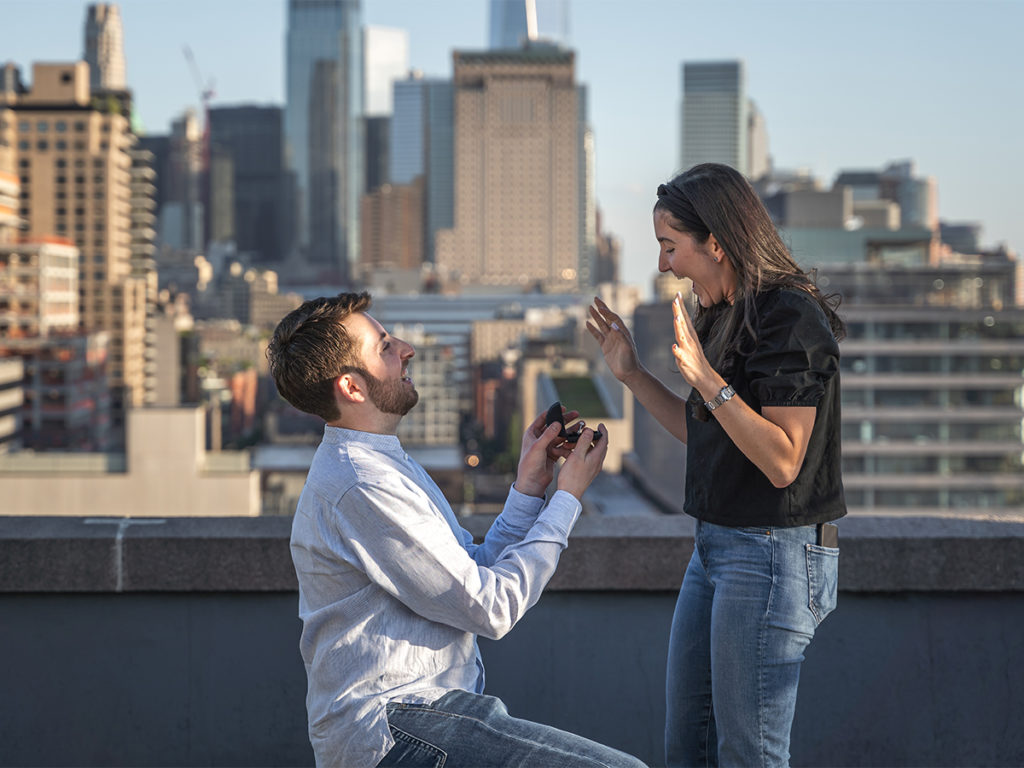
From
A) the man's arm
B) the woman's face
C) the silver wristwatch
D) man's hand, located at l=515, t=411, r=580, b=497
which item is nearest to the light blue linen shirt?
the man's arm

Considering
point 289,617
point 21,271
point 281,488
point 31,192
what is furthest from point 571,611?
point 31,192

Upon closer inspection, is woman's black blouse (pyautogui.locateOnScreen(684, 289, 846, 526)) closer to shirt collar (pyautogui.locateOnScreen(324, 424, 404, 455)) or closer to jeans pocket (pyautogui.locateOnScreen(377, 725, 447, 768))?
shirt collar (pyautogui.locateOnScreen(324, 424, 404, 455))

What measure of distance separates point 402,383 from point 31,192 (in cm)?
10972

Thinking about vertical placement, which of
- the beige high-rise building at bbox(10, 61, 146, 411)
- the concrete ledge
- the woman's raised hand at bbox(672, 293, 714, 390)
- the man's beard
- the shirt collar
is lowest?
the concrete ledge

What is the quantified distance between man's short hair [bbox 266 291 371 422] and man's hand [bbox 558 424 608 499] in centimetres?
54

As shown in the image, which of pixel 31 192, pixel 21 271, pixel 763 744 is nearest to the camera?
pixel 763 744

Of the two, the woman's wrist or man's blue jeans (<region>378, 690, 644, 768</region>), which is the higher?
the woman's wrist

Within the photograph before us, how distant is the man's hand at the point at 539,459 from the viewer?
2756 millimetres

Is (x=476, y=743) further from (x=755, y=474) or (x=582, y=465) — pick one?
(x=755, y=474)

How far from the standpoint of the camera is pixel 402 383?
106 inches

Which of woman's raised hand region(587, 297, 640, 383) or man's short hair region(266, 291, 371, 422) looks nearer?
man's short hair region(266, 291, 371, 422)

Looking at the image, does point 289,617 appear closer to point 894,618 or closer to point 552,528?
point 552,528

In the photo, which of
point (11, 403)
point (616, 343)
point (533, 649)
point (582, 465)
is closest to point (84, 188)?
point (11, 403)

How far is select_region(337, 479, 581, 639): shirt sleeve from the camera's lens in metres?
2.43
